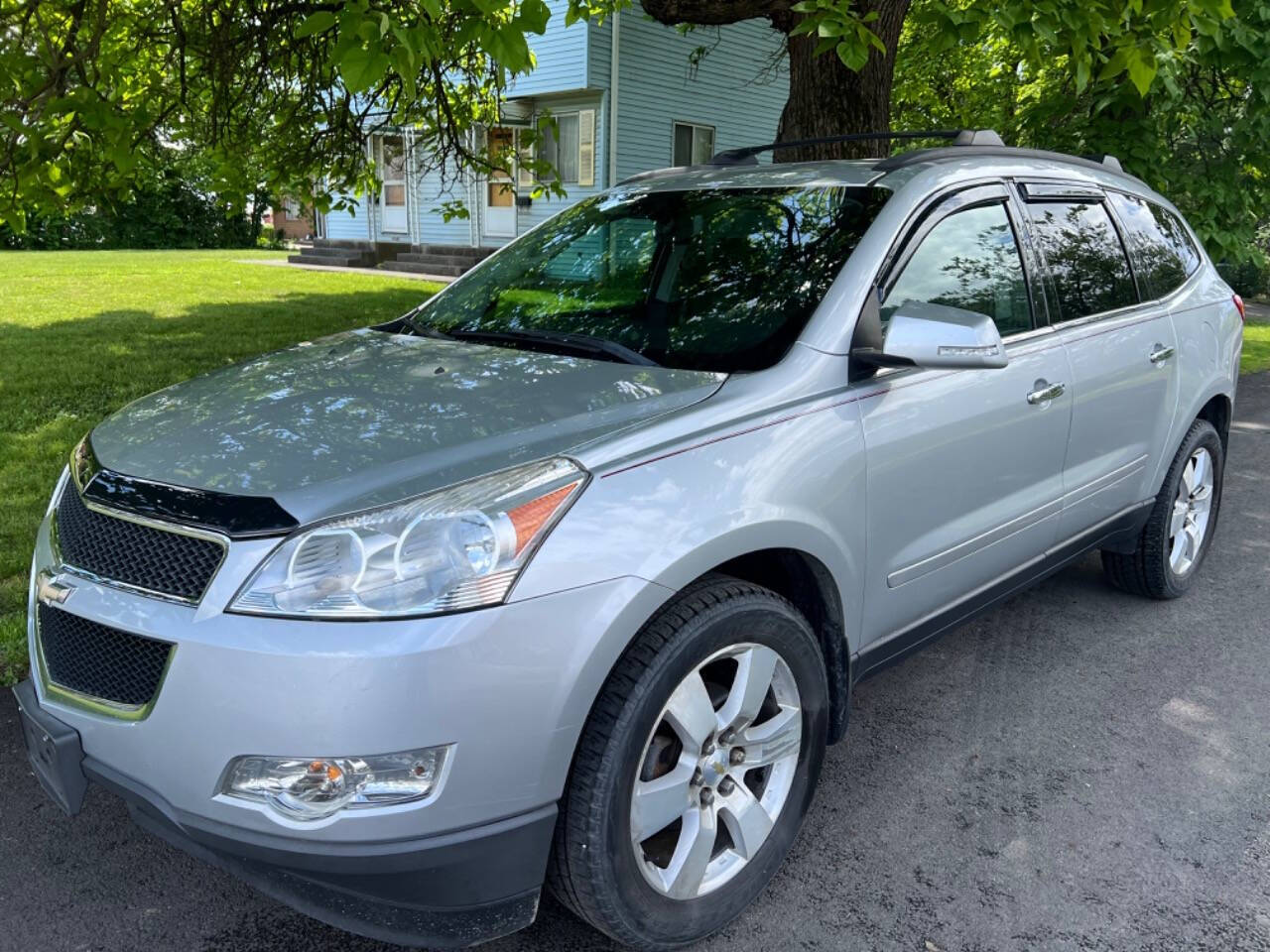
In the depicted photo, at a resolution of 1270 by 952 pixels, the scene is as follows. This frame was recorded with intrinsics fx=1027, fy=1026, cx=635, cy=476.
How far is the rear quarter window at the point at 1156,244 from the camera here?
4270 millimetres

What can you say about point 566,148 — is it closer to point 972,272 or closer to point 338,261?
point 338,261

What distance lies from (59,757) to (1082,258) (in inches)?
144

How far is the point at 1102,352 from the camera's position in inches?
148

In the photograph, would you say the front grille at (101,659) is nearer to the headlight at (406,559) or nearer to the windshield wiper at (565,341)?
the headlight at (406,559)

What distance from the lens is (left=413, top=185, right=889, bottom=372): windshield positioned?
2926 mm

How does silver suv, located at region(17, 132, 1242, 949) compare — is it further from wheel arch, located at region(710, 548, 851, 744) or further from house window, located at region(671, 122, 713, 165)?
house window, located at region(671, 122, 713, 165)

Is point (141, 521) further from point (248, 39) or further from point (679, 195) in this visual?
point (248, 39)

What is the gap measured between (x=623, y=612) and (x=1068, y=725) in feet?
7.24

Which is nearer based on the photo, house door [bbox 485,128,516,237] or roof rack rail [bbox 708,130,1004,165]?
roof rack rail [bbox 708,130,1004,165]

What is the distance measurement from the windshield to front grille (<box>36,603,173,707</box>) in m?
1.44

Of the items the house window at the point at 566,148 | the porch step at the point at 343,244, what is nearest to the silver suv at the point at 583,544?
the house window at the point at 566,148

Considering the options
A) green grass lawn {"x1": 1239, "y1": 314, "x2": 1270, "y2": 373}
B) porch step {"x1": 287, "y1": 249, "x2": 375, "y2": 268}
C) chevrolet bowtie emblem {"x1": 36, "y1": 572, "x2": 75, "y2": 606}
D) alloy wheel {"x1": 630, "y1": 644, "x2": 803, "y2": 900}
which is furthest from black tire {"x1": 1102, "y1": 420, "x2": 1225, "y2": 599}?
porch step {"x1": 287, "y1": 249, "x2": 375, "y2": 268}

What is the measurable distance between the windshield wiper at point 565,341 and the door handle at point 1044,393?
134 cm

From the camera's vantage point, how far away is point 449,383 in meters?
2.74
